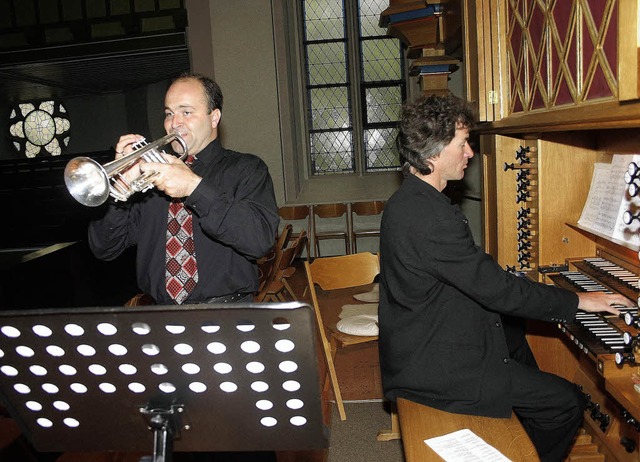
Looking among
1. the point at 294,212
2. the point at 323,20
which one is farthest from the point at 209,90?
the point at 323,20

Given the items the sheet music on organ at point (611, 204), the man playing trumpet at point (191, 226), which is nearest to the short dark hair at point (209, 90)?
the man playing trumpet at point (191, 226)

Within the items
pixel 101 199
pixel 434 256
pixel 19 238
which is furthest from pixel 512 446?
pixel 19 238

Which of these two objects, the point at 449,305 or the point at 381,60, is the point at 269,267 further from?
the point at 381,60

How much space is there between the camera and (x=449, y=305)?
2.34 metres

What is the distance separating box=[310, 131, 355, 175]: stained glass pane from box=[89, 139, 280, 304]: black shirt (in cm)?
734

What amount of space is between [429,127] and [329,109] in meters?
7.39

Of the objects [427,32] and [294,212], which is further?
[294,212]

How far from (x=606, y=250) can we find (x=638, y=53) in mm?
1628

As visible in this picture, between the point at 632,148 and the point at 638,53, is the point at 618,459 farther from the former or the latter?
the point at 638,53

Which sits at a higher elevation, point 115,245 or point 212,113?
point 212,113

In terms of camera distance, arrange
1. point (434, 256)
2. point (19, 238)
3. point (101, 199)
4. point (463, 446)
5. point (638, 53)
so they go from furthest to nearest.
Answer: point (19, 238) < point (434, 256) < point (463, 446) < point (101, 199) < point (638, 53)

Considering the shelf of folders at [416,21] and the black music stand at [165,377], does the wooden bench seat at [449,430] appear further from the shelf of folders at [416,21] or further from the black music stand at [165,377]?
the shelf of folders at [416,21]

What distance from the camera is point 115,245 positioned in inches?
93.4

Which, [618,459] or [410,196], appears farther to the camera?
[618,459]
